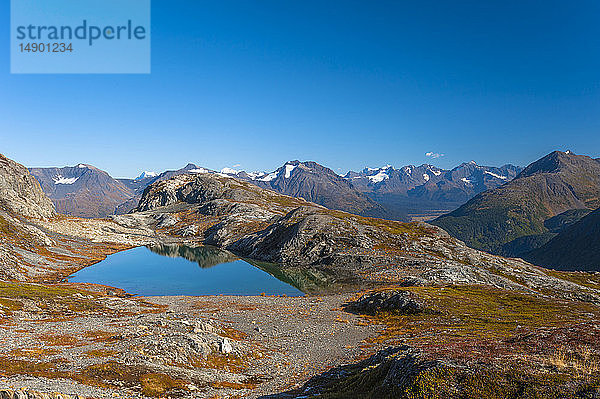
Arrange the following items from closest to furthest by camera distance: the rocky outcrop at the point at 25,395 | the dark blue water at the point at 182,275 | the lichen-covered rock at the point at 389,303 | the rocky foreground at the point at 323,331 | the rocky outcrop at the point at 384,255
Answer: the rocky outcrop at the point at 25,395 < the rocky foreground at the point at 323,331 < the lichen-covered rock at the point at 389,303 < the dark blue water at the point at 182,275 < the rocky outcrop at the point at 384,255

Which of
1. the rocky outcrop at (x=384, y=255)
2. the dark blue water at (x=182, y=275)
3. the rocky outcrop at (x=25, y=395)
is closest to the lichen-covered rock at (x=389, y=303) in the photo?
the rocky outcrop at (x=384, y=255)

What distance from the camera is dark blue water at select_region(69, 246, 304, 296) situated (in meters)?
102

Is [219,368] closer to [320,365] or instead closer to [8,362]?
[320,365]

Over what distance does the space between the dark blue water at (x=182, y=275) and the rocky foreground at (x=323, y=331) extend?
8.55m

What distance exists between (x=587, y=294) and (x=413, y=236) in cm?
6154

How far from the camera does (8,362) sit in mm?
26797

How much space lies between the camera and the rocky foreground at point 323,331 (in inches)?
734

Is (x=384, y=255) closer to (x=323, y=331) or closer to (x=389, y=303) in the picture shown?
(x=389, y=303)

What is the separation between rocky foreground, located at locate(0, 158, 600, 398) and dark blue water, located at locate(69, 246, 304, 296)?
8.55 meters

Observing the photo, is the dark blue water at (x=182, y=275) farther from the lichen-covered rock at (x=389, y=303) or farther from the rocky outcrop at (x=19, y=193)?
the rocky outcrop at (x=19, y=193)

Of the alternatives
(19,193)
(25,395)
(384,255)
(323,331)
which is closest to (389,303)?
(323,331)

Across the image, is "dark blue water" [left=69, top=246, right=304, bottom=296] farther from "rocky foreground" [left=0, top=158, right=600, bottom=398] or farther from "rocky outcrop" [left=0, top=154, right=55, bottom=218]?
"rocky outcrop" [left=0, top=154, right=55, bottom=218]

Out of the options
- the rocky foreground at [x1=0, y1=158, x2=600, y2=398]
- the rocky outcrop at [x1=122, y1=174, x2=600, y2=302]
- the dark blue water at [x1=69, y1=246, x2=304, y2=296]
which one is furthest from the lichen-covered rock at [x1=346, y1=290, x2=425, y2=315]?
the dark blue water at [x1=69, y1=246, x2=304, y2=296]

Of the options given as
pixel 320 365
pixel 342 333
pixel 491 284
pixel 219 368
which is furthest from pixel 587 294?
pixel 219 368
